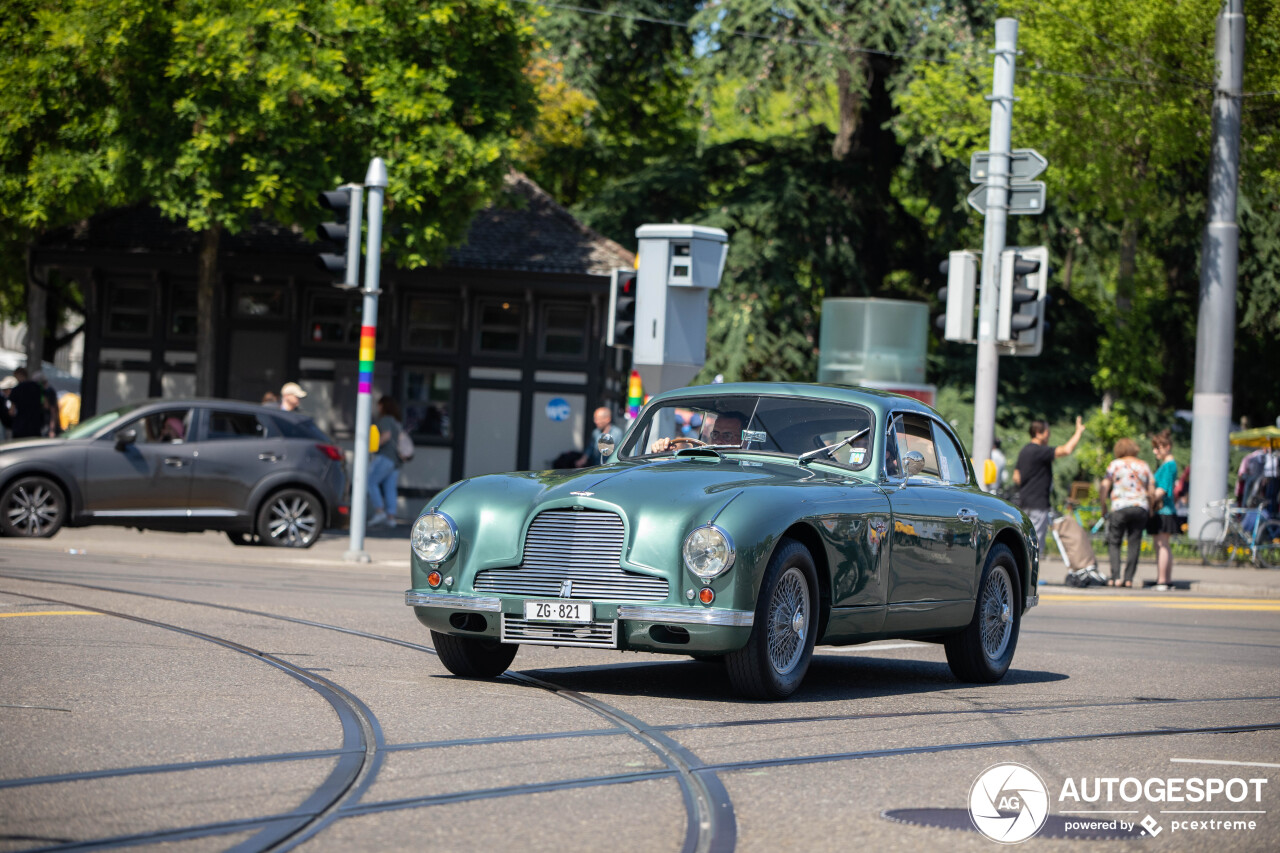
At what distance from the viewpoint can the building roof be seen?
27844 millimetres

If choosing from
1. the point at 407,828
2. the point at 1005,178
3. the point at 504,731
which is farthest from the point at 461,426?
the point at 407,828

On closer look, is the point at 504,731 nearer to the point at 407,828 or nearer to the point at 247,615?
the point at 407,828

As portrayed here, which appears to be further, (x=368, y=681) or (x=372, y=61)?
(x=372, y=61)

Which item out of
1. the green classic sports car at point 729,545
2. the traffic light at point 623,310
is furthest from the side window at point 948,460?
the traffic light at point 623,310

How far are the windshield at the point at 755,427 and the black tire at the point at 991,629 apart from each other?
4.44ft

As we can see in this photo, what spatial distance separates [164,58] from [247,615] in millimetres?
13082

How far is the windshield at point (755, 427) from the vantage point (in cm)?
912

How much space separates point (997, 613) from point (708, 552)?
319 centimetres

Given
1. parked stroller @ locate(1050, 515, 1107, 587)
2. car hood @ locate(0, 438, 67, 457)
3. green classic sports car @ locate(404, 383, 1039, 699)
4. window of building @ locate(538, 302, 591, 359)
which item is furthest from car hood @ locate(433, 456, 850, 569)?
window of building @ locate(538, 302, 591, 359)

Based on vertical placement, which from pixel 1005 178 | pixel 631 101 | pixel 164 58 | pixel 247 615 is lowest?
pixel 247 615

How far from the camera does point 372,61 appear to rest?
22.8 m

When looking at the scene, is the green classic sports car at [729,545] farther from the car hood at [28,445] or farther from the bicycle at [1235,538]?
the bicycle at [1235,538]

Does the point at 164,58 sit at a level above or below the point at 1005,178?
above

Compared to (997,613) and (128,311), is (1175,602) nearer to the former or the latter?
(997,613)
